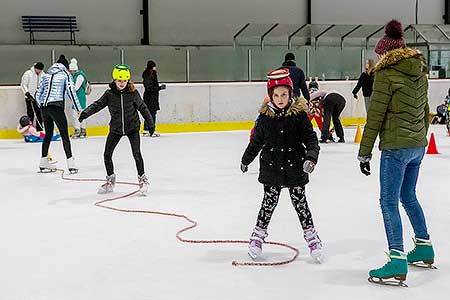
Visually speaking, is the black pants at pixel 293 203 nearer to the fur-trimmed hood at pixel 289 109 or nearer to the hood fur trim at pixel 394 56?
the fur-trimmed hood at pixel 289 109

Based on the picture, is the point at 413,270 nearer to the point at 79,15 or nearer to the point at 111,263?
the point at 111,263

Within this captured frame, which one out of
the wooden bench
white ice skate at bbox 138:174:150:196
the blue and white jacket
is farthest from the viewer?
the wooden bench

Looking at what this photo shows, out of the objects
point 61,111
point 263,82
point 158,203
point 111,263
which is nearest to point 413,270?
point 111,263

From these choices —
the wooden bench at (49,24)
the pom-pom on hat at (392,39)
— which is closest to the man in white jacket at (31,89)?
the wooden bench at (49,24)

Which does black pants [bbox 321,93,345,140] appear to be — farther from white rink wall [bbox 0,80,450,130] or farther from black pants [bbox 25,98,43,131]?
black pants [bbox 25,98,43,131]

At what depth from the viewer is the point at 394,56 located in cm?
405

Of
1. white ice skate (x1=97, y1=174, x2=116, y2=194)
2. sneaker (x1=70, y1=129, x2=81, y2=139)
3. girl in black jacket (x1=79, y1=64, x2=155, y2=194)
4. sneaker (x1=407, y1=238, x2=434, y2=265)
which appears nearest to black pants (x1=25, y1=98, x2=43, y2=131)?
sneaker (x1=70, y1=129, x2=81, y2=139)

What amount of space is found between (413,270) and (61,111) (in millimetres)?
5648

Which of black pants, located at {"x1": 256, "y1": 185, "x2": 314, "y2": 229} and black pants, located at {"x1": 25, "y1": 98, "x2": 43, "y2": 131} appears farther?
black pants, located at {"x1": 25, "y1": 98, "x2": 43, "y2": 131}

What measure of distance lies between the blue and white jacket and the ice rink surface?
948mm

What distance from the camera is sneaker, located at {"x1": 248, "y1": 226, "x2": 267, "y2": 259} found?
4.81 metres

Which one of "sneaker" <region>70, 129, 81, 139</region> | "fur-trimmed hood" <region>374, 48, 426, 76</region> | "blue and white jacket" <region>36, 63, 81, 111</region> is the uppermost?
"fur-trimmed hood" <region>374, 48, 426, 76</region>

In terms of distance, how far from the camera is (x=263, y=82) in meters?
16.7

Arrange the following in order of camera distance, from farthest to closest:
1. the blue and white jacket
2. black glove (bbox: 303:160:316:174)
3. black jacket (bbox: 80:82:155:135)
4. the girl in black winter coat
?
the blue and white jacket
black jacket (bbox: 80:82:155:135)
the girl in black winter coat
black glove (bbox: 303:160:316:174)
